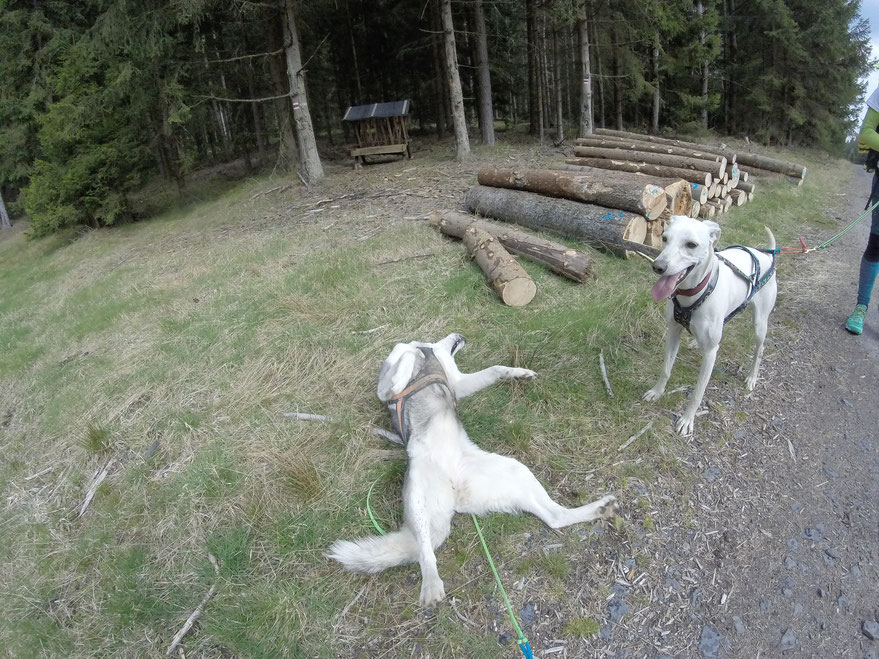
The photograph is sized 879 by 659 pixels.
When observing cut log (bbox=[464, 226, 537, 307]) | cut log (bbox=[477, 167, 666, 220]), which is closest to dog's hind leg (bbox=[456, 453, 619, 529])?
cut log (bbox=[464, 226, 537, 307])

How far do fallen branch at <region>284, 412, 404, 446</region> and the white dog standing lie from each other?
204 centimetres

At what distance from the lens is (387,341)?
483 cm

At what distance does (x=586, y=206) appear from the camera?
664cm

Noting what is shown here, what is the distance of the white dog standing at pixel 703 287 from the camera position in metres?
2.92

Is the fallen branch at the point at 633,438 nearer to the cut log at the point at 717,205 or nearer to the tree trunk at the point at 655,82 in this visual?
the cut log at the point at 717,205

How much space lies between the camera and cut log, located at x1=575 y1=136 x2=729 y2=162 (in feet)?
29.1

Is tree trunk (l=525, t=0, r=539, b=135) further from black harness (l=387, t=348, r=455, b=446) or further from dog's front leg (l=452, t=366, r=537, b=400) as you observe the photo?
black harness (l=387, t=348, r=455, b=446)

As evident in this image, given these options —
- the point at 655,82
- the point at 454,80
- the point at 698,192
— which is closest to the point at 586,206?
the point at 698,192

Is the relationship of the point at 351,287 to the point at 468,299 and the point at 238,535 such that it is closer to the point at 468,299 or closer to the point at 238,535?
the point at 468,299

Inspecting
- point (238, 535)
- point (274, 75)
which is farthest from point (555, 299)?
point (274, 75)

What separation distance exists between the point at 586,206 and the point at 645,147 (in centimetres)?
448

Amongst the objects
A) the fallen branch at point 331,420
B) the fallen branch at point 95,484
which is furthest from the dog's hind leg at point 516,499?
the fallen branch at point 95,484

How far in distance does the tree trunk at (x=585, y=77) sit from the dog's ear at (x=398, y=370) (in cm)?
1143

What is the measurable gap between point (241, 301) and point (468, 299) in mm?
3030
